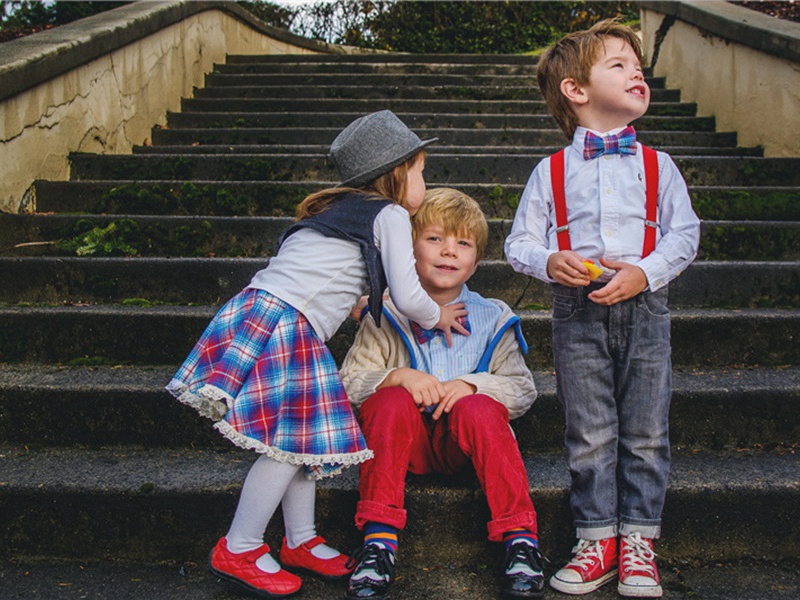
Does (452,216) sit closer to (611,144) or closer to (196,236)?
(611,144)

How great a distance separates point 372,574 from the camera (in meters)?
1.97

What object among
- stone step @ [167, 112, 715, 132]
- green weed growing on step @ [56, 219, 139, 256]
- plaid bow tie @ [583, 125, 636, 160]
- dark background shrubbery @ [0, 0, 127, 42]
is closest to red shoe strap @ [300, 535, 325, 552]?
plaid bow tie @ [583, 125, 636, 160]

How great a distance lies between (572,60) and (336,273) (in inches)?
36.0

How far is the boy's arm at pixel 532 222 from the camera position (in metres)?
2.18

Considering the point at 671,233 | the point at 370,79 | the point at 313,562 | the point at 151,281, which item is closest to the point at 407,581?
the point at 313,562

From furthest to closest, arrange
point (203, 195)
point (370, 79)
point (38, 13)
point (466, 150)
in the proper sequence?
point (370, 79)
point (38, 13)
point (466, 150)
point (203, 195)

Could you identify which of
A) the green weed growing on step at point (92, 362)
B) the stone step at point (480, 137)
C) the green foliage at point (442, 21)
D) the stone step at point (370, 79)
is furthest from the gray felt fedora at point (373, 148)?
the green foliage at point (442, 21)

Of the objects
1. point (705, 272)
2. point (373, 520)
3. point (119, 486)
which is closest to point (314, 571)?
point (373, 520)

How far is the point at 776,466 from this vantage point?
235 centimetres

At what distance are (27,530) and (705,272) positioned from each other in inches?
105

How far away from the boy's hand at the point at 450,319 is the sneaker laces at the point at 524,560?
0.64 meters

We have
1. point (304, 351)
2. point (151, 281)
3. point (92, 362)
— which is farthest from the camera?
point (151, 281)

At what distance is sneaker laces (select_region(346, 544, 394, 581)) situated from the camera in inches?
77.7

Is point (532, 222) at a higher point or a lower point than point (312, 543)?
higher
